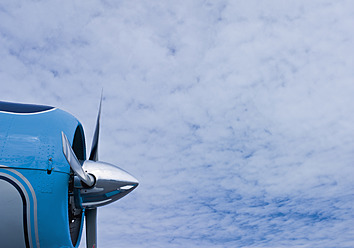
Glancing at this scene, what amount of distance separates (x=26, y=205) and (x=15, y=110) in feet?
11.1

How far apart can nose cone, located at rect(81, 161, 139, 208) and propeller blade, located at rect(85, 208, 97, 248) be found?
179cm

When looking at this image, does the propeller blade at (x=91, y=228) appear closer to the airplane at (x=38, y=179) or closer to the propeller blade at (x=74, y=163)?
the airplane at (x=38, y=179)

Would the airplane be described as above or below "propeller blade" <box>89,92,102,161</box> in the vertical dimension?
below

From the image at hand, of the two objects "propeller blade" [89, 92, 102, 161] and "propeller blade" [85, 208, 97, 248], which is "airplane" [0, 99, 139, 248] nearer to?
"propeller blade" [85, 208, 97, 248]

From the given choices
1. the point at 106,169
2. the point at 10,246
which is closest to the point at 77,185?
the point at 106,169

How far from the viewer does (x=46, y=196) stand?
970cm

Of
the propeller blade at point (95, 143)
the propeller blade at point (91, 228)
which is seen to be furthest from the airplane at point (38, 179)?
the propeller blade at point (95, 143)

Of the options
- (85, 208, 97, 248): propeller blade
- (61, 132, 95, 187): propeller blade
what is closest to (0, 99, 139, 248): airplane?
(61, 132, 95, 187): propeller blade

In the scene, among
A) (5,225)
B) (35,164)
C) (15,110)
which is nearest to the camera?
(5,225)

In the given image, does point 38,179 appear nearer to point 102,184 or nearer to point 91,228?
point 102,184

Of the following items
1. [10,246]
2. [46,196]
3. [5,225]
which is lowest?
[10,246]

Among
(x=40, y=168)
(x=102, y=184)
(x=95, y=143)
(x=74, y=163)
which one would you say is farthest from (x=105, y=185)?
(x=95, y=143)

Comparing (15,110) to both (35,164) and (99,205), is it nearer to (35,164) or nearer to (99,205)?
(35,164)

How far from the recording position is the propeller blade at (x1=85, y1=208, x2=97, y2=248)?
1323 cm
